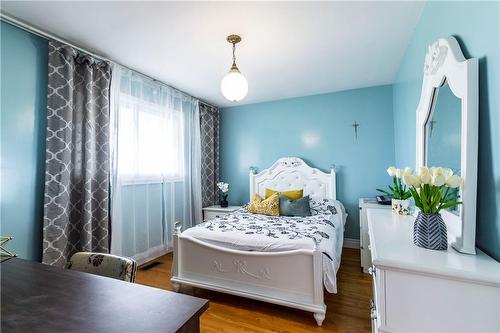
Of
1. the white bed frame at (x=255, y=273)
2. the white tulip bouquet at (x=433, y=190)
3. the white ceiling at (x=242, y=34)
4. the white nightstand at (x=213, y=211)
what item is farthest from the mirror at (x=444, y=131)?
the white nightstand at (x=213, y=211)

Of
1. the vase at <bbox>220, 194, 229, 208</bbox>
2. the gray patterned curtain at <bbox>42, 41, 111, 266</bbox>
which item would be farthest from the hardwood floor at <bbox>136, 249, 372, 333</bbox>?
the vase at <bbox>220, 194, 229, 208</bbox>

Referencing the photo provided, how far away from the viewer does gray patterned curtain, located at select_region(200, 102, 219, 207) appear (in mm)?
3939

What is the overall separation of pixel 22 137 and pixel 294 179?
10.3 ft

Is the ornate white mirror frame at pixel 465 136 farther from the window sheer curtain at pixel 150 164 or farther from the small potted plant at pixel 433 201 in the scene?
the window sheer curtain at pixel 150 164

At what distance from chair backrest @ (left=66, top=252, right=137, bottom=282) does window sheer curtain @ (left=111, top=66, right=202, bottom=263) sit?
4.43 ft

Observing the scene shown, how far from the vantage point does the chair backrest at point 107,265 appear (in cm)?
111

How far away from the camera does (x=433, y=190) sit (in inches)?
40.1

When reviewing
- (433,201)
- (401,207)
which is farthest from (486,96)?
(401,207)

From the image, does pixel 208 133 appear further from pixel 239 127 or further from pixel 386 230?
pixel 386 230

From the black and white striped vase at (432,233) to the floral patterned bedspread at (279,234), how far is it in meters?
0.86

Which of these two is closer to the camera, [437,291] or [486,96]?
[437,291]

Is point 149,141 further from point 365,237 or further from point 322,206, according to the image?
point 365,237

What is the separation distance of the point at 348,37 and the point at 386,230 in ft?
5.65

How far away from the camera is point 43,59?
6.52ft
